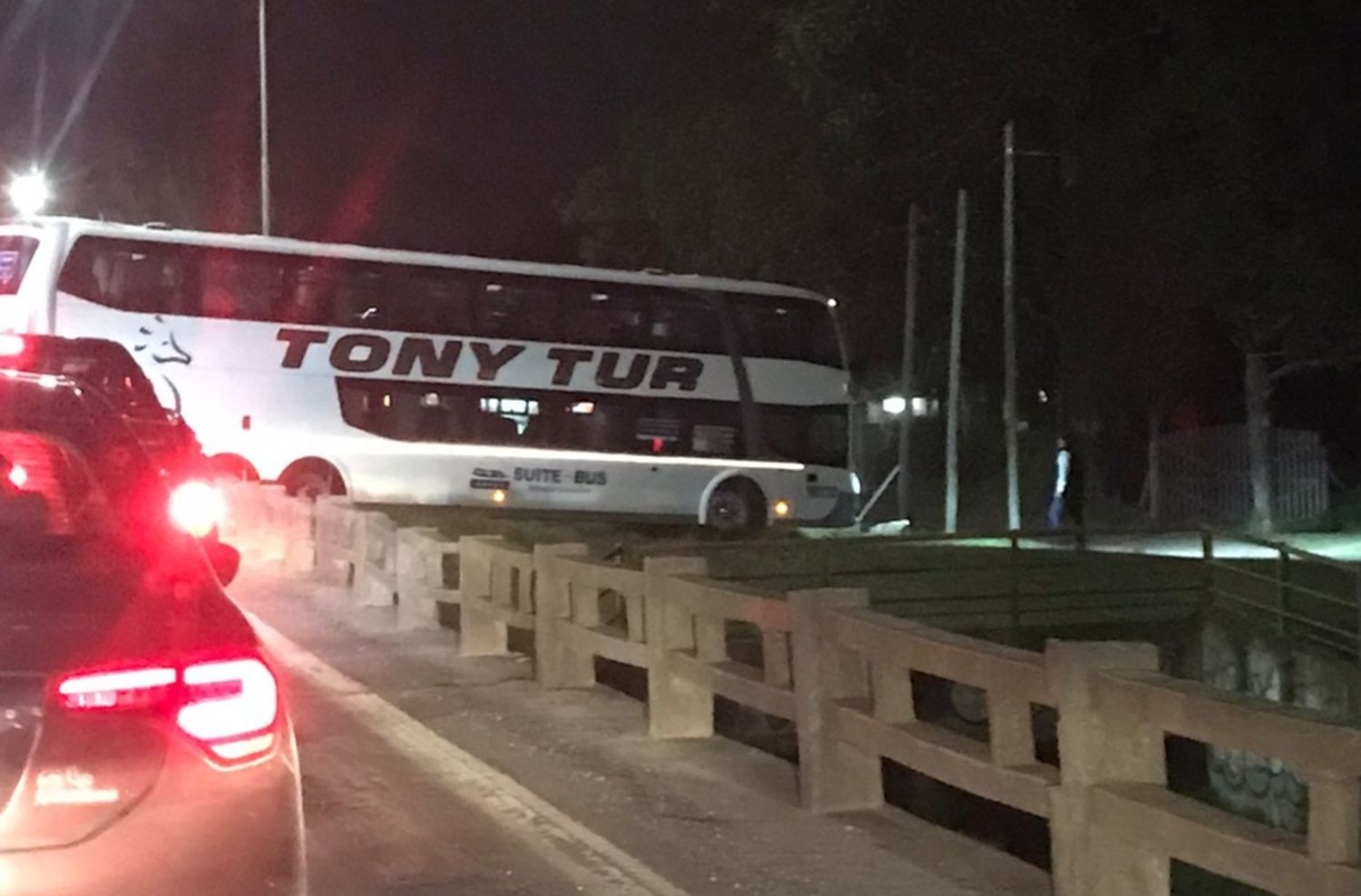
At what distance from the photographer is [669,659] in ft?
33.9

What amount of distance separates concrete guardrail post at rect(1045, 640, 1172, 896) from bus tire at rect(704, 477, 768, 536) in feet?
76.0

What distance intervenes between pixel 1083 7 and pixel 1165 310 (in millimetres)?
5426

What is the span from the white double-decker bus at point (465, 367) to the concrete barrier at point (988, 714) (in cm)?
1358

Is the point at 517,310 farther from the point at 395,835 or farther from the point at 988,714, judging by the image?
the point at 988,714

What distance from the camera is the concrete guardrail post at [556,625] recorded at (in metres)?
12.2

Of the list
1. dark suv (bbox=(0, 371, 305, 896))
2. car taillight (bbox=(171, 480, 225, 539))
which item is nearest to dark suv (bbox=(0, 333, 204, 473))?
car taillight (bbox=(171, 480, 225, 539))

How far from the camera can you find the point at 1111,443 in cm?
3878

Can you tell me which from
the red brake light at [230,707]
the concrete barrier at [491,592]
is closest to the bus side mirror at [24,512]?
the red brake light at [230,707]

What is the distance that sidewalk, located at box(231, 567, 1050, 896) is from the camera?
7.51 metres

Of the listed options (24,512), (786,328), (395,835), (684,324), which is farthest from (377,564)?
(786,328)

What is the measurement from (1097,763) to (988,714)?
1664 mm

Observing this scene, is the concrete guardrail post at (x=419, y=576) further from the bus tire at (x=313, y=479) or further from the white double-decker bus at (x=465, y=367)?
the bus tire at (x=313, y=479)

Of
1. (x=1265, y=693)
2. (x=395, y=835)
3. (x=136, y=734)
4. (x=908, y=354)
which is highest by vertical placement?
(x=908, y=354)

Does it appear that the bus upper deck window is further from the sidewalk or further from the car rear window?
the car rear window
